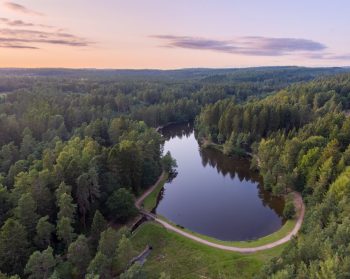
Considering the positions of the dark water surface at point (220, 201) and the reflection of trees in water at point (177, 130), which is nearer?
the dark water surface at point (220, 201)

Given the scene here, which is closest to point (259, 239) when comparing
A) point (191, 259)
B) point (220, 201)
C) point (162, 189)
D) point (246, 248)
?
point (246, 248)

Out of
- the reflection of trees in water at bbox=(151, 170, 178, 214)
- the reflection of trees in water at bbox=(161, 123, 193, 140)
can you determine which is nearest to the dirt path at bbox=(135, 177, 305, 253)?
the reflection of trees in water at bbox=(151, 170, 178, 214)

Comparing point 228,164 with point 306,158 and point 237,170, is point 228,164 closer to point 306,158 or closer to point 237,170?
point 237,170

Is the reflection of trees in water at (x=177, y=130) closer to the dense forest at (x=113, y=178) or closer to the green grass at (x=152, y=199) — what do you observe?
the dense forest at (x=113, y=178)

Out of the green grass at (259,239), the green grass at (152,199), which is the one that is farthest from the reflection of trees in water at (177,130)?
the green grass at (259,239)

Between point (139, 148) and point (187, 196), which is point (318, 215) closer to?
point (187, 196)

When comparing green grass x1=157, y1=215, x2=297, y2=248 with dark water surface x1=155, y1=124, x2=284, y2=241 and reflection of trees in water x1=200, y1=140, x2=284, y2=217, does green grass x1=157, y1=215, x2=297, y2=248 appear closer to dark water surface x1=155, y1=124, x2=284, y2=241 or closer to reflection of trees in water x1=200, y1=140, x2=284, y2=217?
dark water surface x1=155, y1=124, x2=284, y2=241
